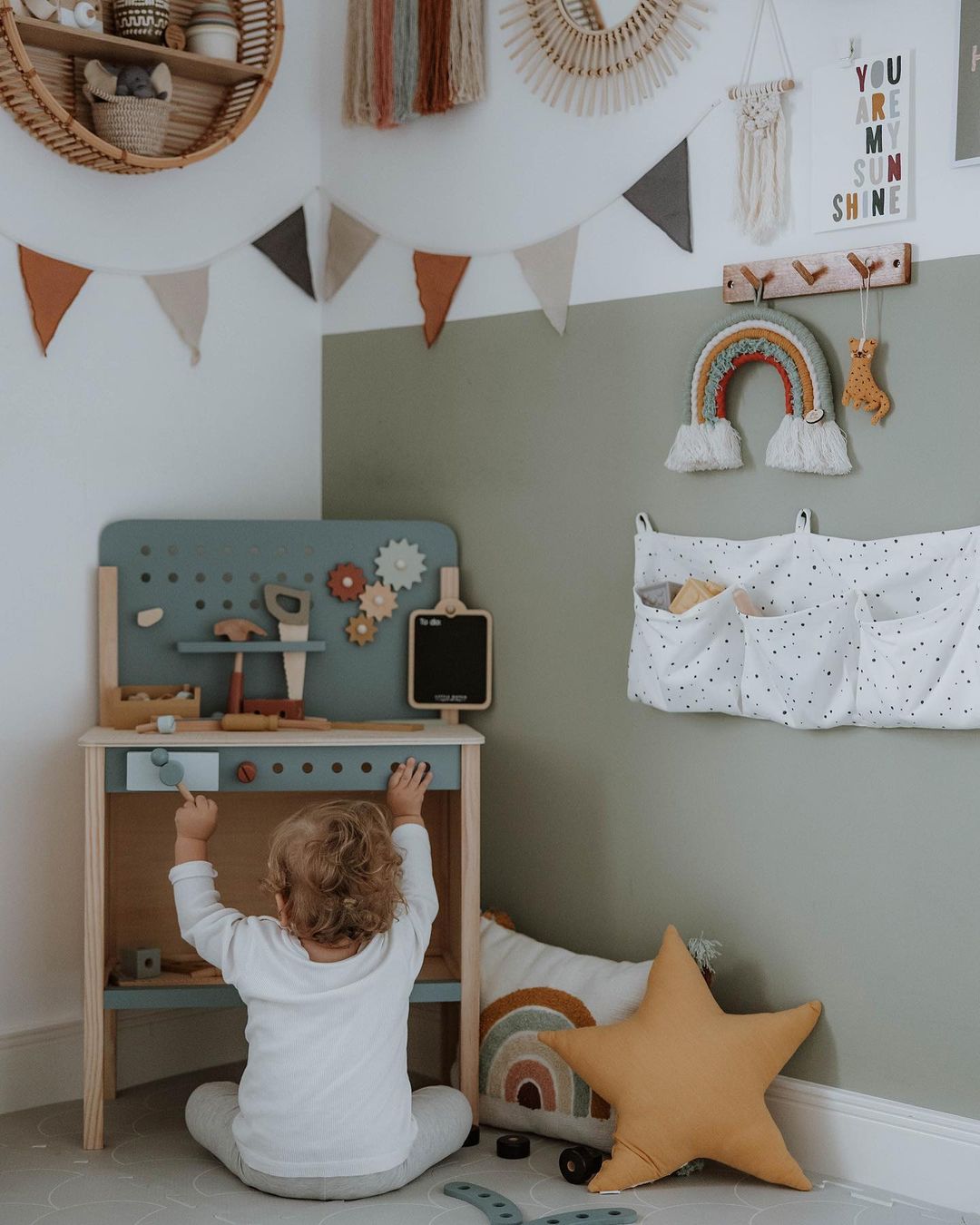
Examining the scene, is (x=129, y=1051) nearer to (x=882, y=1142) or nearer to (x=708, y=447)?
(x=882, y=1142)

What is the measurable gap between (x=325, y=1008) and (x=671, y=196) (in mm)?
1538

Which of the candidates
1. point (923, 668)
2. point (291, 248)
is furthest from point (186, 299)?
point (923, 668)

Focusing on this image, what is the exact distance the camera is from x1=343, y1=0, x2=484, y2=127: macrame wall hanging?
2.73 m

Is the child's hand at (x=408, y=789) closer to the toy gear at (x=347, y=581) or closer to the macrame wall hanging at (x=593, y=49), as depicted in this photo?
the toy gear at (x=347, y=581)

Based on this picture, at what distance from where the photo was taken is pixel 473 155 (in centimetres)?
278

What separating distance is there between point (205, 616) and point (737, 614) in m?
1.06

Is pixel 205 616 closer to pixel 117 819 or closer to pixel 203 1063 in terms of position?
pixel 117 819

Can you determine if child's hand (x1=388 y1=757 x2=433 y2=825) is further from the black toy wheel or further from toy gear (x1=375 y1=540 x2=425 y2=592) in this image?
the black toy wheel

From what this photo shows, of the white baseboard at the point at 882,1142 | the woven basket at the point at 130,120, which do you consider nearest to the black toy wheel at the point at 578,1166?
the white baseboard at the point at 882,1142

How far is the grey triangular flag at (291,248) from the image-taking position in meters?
2.97

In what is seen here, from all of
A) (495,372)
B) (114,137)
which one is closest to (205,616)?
(495,372)

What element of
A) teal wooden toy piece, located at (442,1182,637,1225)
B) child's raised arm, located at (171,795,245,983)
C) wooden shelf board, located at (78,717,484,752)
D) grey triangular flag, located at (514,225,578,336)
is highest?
grey triangular flag, located at (514,225,578,336)

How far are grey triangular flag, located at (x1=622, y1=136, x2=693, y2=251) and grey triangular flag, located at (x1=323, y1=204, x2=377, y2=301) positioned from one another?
0.68 m

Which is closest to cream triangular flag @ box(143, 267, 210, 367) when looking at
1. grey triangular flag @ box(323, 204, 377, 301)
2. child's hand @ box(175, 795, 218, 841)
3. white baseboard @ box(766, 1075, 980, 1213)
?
grey triangular flag @ box(323, 204, 377, 301)
